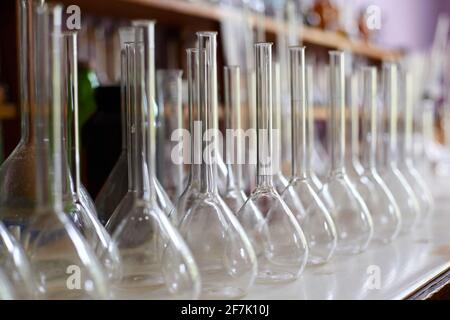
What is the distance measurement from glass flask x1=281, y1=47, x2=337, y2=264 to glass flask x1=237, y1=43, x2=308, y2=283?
55mm

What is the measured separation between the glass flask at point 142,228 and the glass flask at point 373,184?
13.5 inches

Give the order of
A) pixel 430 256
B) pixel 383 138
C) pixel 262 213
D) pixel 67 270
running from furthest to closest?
pixel 383 138
pixel 430 256
pixel 262 213
pixel 67 270

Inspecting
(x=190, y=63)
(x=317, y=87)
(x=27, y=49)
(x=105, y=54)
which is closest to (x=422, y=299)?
(x=190, y=63)

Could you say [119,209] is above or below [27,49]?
below

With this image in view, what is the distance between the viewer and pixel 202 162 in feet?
1.83

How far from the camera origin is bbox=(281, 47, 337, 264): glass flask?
25.4 inches

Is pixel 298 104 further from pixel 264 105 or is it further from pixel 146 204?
pixel 146 204

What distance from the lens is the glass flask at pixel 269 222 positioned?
58 cm

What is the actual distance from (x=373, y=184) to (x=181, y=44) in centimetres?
111

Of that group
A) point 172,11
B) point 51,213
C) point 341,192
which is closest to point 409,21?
point 172,11

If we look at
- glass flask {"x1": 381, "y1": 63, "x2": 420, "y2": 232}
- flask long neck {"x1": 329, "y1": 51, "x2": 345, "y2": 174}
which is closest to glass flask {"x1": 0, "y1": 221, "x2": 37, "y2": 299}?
flask long neck {"x1": 329, "y1": 51, "x2": 345, "y2": 174}

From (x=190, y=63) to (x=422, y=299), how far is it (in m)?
0.25

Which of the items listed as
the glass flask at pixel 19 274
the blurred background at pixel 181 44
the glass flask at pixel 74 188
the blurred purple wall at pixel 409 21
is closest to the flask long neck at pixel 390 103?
the blurred background at pixel 181 44

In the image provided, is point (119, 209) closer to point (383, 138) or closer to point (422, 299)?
point (422, 299)
